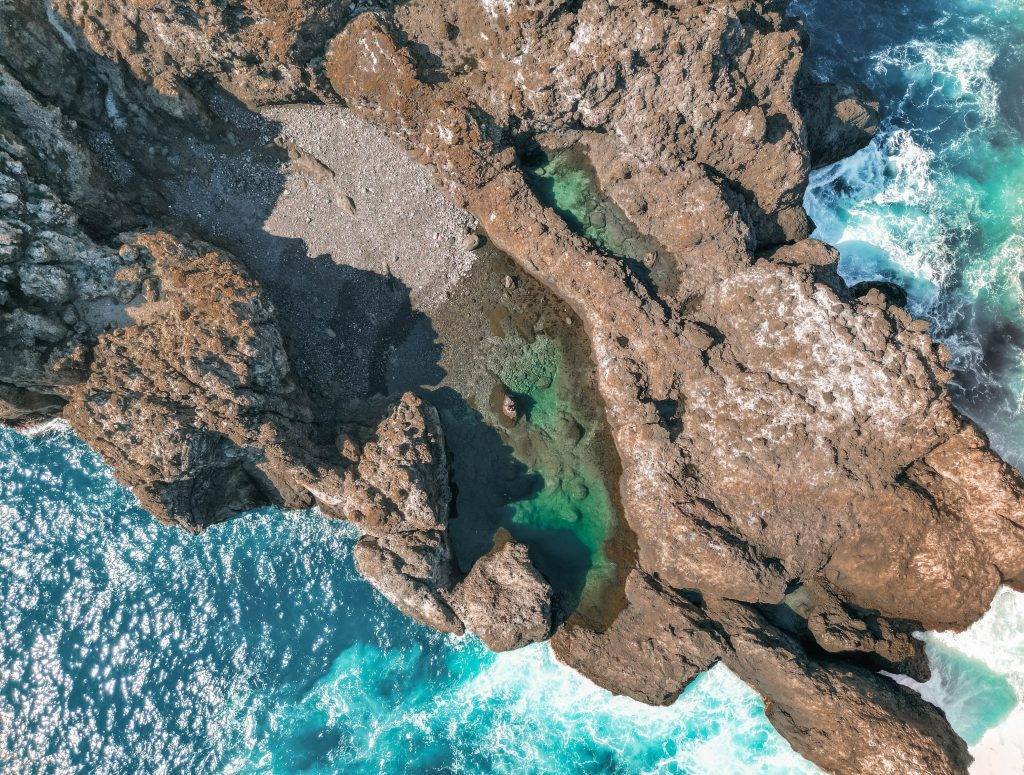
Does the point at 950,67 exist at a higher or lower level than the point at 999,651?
higher

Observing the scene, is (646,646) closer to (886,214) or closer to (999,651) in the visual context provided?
(999,651)

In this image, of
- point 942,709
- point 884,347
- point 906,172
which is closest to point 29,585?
point 884,347

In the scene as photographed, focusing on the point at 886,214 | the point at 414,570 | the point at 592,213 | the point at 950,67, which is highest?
the point at 950,67

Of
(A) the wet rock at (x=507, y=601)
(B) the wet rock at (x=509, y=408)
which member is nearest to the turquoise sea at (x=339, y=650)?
(A) the wet rock at (x=507, y=601)

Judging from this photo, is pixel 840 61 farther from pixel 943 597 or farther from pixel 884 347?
pixel 943 597

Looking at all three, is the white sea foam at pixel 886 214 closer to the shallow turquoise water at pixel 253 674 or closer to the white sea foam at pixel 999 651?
the white sea foam at pixel 999 651

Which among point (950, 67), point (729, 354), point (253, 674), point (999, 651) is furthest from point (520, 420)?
point (950, 67)

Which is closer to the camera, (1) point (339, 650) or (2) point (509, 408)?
(2) point (509, 408)
